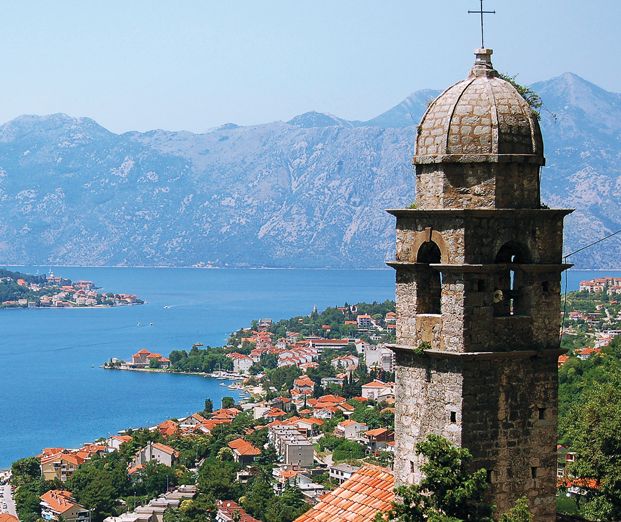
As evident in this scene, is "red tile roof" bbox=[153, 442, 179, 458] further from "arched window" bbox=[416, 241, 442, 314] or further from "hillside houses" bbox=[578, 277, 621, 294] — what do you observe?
"hillside houses" bbox=[578, 277, 621, 294]

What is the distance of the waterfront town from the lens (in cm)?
4978

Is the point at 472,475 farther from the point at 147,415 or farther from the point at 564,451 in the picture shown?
the point at 147,415

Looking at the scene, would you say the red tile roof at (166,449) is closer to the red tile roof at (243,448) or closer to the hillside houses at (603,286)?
the red tile roof at (243,448)

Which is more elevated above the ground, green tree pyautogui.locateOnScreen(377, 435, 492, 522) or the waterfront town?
green tree pyautogui.locateOnScreen(377, 435, 492, 522)

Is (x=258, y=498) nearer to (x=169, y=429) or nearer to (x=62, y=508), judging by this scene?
(x=62, y=508)

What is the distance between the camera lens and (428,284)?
10086 mm

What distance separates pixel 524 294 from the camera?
978cm

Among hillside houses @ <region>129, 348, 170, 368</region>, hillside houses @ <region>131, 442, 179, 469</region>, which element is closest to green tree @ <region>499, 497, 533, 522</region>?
hillside houses @ <region>131, 442, 179, 469</region>

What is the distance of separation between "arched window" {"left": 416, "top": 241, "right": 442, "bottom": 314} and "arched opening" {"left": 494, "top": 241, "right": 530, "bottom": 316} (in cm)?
56

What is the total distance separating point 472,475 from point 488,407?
59 centimetres

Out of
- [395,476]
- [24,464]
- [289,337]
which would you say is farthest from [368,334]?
[395,476]

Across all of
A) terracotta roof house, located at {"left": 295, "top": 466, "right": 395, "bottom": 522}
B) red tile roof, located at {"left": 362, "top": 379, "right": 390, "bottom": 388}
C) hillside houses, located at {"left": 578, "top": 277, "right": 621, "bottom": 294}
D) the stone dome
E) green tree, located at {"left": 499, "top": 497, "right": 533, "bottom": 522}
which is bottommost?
red tile roof, located at {"left": 362, "top": 379, "right": 390, "bottom": 388}

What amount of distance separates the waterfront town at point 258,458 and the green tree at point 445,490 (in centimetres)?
102

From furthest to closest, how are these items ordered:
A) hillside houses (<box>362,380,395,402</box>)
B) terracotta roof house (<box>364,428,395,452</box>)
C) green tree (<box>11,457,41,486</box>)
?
hillside houses (<box>362,380,395,402</box>) < terracotta roof house (<box>364,428,395,452</box>) < green tree (<box>11,457,41,486</box>)
